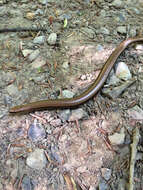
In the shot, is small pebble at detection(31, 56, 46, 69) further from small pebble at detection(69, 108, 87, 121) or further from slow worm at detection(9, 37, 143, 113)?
small pebble at detection(69, 108, 87, 121)

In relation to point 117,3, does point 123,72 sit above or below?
below

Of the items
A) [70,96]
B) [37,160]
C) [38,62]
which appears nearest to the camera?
[37,160]

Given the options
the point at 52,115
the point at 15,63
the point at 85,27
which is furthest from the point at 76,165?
the point at 85,27

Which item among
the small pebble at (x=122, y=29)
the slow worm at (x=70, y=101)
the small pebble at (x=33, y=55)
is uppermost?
the small pebble at (x=122, y=29)

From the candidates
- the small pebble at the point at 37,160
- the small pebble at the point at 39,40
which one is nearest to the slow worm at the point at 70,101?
the small pebble at the point at 37,160

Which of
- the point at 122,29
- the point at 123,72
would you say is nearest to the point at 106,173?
the point at 123,72

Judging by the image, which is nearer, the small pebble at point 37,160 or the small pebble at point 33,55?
the small pebble at point 37,160

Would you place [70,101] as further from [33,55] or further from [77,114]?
[33,55]

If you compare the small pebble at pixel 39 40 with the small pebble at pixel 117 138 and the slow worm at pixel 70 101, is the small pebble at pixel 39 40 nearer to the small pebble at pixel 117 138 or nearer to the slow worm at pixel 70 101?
the slow worm at pixel 70 101

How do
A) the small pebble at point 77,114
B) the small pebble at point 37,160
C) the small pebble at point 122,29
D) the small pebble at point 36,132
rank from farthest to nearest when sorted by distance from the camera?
the small pebble at point 122,29
the small pebble at point 77,114
the small pebble at point 36,132
the small pebble at point 37,160

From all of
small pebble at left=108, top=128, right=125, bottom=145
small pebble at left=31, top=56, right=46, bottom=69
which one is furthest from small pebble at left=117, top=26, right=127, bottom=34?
small pebble at left=108, top=128, right=125, bottom=145
